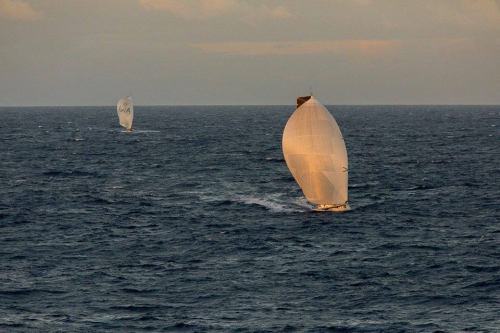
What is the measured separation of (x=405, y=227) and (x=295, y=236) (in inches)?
407

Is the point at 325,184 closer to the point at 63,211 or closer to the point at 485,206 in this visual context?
the point at 485,206

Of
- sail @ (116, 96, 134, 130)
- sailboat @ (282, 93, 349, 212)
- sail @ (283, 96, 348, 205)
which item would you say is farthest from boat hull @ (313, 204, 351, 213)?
sail @ (116, 96, 134, 130)

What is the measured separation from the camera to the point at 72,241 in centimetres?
5778

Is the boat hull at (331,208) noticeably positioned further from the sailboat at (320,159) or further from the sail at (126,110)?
the sail at (126,110)

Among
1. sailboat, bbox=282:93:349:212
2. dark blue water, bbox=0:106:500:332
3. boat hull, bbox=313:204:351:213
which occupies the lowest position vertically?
dark blue water, bbox=0:106:500:332

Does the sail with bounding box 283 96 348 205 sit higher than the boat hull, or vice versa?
the sail with bounding box 283 96 348 205

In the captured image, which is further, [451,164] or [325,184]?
[451,164]

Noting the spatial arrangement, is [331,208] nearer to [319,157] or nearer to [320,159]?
[320,159]

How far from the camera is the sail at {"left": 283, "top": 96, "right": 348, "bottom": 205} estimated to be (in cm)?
6981

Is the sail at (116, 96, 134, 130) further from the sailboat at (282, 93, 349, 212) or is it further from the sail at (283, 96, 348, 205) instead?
the sailboat at (282, 93, 349, 212)

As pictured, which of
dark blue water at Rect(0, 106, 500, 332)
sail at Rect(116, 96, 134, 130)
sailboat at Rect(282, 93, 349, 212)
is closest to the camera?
dark blue water at Rect(0, 106, 500, 332)

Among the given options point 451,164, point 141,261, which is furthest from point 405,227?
point 451,164

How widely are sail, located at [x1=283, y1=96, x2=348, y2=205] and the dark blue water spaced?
231cm

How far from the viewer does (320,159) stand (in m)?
70.5
